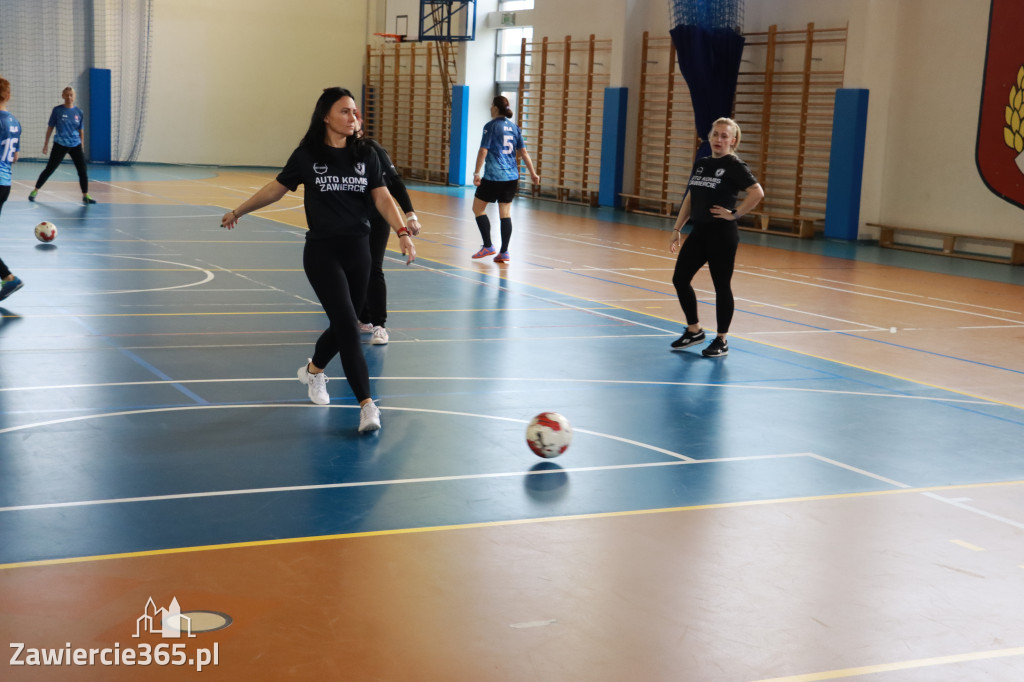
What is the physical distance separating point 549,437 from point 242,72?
27.7 m

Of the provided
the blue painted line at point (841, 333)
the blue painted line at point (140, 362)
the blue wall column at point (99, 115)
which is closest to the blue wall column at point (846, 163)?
the blue painted line at point (841, 333)

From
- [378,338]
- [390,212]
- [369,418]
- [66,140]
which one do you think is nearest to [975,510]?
[369,418]

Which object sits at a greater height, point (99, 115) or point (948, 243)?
point (99, 115)

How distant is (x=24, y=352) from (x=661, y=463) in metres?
4.32

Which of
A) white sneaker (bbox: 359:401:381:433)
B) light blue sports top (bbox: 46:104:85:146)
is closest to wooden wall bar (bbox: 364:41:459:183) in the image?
light blue sports top (bbox: 46:104:85:146)

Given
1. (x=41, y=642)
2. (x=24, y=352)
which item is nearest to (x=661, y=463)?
(x=41, y=642)

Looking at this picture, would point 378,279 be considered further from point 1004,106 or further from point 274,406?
point 1004,106

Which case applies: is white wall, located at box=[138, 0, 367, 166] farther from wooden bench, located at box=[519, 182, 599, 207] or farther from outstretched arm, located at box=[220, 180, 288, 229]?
outstretched arm, located at box=[220, 180, 288, 229]

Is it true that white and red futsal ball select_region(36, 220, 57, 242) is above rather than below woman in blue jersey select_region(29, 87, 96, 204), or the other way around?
below

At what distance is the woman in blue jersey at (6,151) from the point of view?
349 inches

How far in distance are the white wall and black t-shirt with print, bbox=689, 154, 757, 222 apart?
80.2 feet

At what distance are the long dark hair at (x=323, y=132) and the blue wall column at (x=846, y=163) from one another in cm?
1340

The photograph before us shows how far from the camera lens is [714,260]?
834 cm

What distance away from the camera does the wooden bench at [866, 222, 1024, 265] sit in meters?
15.5
